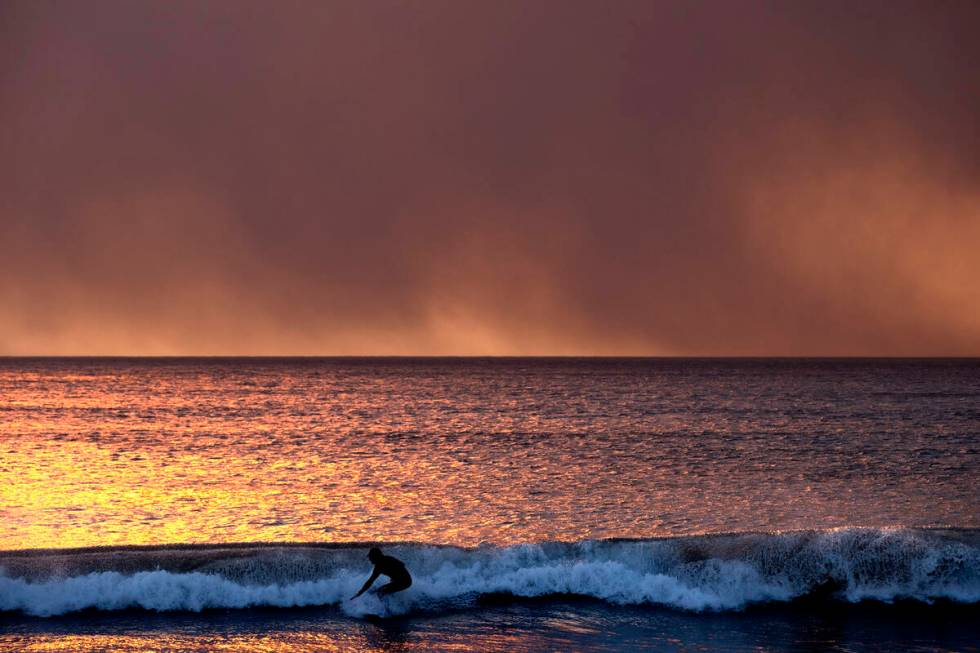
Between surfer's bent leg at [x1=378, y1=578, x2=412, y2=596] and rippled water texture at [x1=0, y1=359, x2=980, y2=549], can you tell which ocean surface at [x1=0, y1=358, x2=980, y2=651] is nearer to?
rippled water texture at [x1=0, y1=359, x2=980, y2=549]

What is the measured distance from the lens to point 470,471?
34.6m

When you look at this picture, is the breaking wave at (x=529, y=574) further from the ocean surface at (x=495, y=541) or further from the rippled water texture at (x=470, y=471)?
the rippled water texture at (x=470, y=471)

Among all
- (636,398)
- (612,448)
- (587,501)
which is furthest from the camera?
(636,398)

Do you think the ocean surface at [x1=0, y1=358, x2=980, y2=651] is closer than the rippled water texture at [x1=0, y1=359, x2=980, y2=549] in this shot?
Yes

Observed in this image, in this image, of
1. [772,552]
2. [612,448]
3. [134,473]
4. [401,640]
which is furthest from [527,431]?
[401,640]

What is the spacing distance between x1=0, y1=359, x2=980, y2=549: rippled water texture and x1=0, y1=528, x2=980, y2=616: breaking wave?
10.1 ft

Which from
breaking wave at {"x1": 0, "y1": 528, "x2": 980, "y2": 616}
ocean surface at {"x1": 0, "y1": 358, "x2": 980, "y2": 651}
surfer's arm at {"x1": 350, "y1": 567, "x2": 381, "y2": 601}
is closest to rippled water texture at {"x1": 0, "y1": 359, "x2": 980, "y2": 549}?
ocean surface at {"x1": 0, "y1": 358, "x2": 980, "y2": 651}

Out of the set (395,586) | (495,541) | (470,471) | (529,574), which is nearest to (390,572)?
(395,586)

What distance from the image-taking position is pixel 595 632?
619 inches

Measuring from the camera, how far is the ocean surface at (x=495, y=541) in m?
16.1

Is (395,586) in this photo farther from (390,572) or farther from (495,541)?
(495,541)

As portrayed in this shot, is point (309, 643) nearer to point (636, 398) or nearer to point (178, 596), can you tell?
point (178, 596)

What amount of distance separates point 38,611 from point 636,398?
7271 cm

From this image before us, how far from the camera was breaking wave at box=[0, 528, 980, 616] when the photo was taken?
56.8 ft
